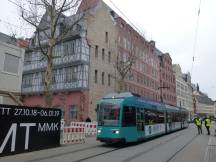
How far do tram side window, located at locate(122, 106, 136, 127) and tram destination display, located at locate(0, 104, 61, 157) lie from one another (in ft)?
12.9

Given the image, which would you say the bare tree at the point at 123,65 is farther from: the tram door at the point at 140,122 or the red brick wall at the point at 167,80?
the red brick wall at the point at 167,80

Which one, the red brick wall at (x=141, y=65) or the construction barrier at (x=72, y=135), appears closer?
the construction barrier at (x=72, y=135)

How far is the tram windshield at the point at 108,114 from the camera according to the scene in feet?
51.2

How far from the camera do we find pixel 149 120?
64.9 ft

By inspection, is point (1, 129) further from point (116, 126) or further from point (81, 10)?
point (81, 10)

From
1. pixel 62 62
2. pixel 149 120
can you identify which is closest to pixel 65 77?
pixel 62 62

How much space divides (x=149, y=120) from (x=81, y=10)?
10838 mm

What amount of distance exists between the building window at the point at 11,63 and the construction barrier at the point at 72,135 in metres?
8.56

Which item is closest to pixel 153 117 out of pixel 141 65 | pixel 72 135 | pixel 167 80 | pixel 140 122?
pixel 140 122

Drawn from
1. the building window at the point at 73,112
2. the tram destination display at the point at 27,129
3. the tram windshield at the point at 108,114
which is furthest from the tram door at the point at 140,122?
the building window at the point at 73,112

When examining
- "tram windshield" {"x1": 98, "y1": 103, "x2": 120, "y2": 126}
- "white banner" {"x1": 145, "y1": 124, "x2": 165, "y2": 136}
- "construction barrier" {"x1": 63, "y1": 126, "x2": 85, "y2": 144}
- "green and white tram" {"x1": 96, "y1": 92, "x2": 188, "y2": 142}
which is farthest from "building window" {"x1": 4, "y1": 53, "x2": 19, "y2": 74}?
"white banner" {"x1": 145, "y1": 124, "x2": 165, "y2": 136}

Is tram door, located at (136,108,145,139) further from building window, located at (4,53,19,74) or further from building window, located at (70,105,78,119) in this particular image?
building window, located at (70,105,78,119)

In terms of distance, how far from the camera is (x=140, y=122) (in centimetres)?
1755

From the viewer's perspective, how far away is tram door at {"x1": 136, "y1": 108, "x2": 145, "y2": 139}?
675 inches
